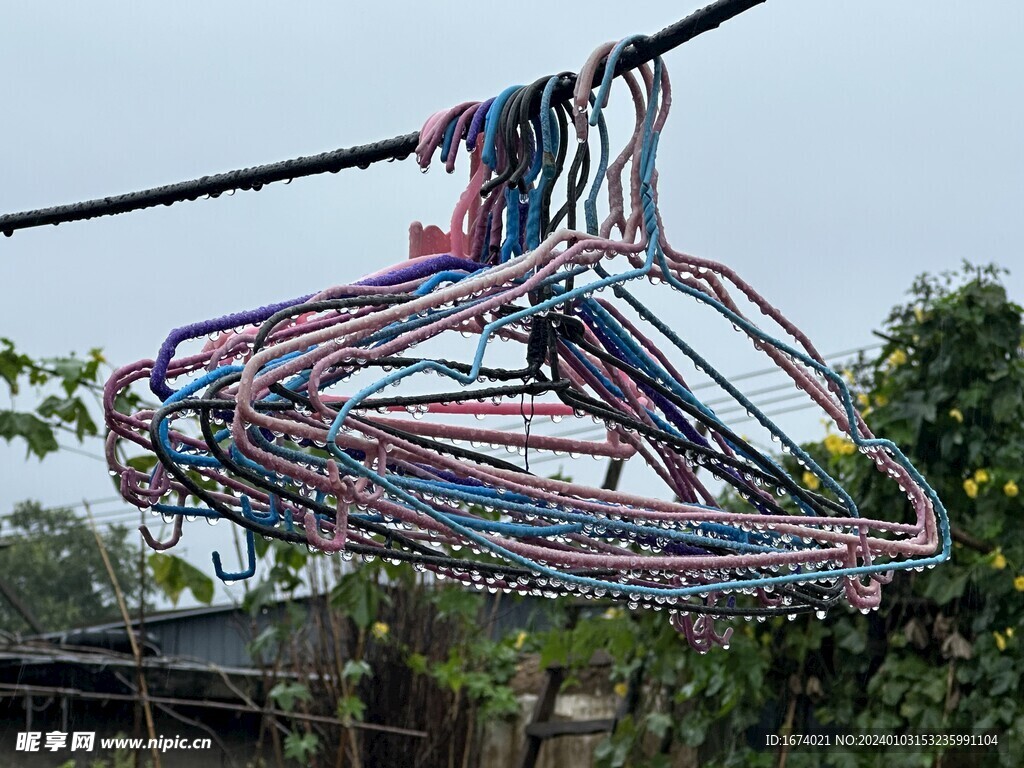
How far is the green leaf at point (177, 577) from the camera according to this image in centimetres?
314

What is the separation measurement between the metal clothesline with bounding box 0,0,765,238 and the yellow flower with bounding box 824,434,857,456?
2335 millimetres

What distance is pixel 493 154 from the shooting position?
114cm

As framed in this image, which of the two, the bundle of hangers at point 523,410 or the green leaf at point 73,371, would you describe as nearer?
the bundle of hangers at point 523,410

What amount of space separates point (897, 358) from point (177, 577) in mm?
1850

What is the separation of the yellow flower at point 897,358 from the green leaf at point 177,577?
1766mm

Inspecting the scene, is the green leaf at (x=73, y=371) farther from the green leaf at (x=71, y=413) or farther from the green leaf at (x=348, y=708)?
the green leaf at (x=348, y=708)

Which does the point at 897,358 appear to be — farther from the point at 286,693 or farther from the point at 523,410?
the point at 523,410

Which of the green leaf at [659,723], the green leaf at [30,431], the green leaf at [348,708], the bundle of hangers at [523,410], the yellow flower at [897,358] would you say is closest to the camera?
the bundle of hangers at [523,410]

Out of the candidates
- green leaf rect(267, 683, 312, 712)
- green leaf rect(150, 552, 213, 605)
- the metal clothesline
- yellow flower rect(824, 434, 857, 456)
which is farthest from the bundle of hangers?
green leaf rect(267, 683, 312, 712)

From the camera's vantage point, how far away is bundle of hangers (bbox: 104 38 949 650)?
0.94m

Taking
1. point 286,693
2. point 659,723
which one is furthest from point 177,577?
point 659,723

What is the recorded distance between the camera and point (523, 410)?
1.24 m

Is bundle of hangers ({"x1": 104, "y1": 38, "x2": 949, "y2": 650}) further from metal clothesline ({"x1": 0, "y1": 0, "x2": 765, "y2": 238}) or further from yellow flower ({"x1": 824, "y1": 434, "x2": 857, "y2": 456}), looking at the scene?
yellow flower ({"x1": 824, "y1": 434, "x2": 857, "y2": 456})

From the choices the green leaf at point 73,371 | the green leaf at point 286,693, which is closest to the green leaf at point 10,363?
the green leaf at point 73,371
